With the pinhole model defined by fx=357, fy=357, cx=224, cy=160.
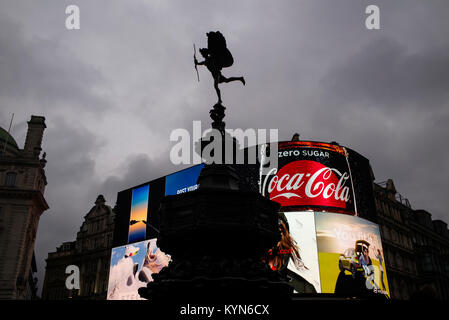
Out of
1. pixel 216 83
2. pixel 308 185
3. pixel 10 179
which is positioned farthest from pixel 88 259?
pixel 216 83

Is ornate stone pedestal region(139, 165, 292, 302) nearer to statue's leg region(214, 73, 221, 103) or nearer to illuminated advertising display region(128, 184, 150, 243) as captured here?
statue's leg region(214, 73, 221, 103)

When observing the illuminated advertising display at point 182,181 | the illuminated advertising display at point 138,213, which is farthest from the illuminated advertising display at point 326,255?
the illuminated advertising display at point 138,213

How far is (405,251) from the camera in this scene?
138 ft

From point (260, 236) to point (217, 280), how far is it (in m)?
0.91

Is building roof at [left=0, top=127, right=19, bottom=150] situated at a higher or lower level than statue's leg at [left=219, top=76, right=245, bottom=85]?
higher

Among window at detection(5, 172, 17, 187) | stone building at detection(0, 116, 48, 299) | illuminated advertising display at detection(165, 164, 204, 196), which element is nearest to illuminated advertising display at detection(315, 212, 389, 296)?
illuminated advertising display at detection(165, 164, 204, 196)

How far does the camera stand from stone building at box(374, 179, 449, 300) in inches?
1554

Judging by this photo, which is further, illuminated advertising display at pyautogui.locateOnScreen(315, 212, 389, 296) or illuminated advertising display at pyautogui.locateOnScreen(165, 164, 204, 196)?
illuminated advertising display at pyautogui.locateOnScreen(165, 164, 204, 196)

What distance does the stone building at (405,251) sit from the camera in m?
39.5

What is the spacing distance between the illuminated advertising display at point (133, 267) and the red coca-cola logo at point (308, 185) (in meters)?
12.9

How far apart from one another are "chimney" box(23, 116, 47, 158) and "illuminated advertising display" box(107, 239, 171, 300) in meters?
14.9

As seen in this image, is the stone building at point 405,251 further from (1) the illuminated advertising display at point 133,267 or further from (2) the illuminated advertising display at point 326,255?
(1) the illuminated advertising display at point 133,267

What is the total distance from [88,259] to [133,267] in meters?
17.9
